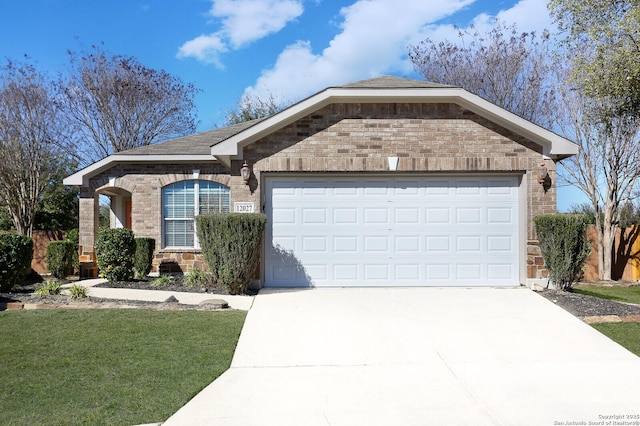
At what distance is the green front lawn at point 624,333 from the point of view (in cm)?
658

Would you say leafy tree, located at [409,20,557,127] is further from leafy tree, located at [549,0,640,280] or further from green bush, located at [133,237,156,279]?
green bush, located at [133,237,156,279]

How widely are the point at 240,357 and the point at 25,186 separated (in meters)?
16.8

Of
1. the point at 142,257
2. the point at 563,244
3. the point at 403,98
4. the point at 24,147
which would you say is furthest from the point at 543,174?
the point at 24,147

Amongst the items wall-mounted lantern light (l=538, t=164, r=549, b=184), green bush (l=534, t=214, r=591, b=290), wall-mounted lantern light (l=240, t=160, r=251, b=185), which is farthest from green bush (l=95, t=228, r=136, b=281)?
wall-mounted lantern light (l=538, t=164, r=549, b=184)

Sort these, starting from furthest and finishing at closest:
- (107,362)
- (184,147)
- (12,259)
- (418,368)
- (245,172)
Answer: (184,147)
(245,172)
(12,259)
(418,368)
(107,362)

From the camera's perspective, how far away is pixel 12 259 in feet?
30.9

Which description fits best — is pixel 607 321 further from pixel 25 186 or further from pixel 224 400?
pixel 25 186

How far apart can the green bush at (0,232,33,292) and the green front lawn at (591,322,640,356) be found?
35.7 ft

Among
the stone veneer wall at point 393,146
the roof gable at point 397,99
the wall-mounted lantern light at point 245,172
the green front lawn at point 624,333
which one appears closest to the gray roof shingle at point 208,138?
the roof gable at point 397,99

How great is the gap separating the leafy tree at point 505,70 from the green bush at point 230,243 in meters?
15.6

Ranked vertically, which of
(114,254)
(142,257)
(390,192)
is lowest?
(142,257)

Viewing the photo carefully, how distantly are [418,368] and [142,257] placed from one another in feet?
28.1

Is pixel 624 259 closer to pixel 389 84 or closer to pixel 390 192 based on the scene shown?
pixel 390 192

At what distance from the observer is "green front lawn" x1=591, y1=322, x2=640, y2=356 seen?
6582 mm
